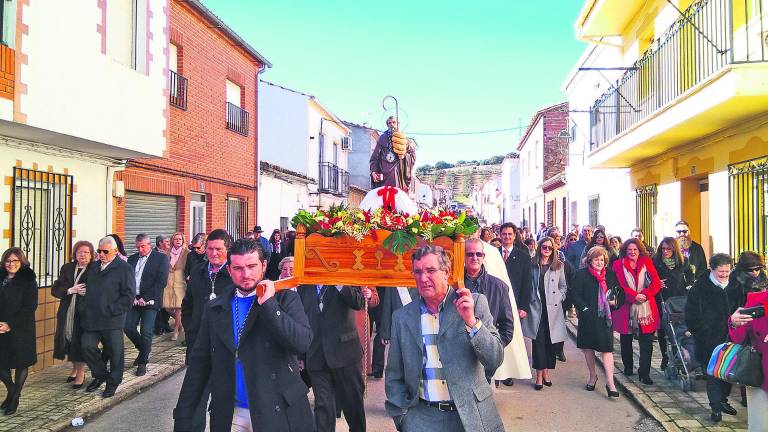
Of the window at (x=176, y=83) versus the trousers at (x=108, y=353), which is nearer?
the trousers at (x=108, y=353)

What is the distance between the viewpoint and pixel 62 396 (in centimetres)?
722

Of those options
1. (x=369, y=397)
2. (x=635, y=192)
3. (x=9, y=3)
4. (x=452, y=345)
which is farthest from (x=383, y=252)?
(x=635, y=192)

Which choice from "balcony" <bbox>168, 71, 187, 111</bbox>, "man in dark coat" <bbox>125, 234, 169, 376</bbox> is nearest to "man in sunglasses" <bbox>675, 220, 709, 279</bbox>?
"man in dark coat" <bbox>125, 234, 169, 376</bbox>

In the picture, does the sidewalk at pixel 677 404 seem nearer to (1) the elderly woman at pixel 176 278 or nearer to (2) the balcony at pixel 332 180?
(1) the elderly woman at pixel 176 278

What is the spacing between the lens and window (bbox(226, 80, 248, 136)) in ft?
54.0

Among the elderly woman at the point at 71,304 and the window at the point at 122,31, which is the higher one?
the window at the point at 122,31

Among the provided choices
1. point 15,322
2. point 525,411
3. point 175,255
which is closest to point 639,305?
point 525,411

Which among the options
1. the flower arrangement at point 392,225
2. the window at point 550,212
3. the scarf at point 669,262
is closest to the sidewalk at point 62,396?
the flower arrangement at point 392,225

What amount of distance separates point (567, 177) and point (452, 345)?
20706 millimetres

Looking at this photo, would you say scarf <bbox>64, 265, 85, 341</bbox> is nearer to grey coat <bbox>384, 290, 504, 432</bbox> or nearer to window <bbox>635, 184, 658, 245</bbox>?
grey coat <bbox>384, 290, 504, 432</bbox>

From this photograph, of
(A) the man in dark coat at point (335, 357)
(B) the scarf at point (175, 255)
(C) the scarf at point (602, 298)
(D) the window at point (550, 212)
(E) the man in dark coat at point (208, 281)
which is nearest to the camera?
(A) the man in dark coat at point (335, 357)

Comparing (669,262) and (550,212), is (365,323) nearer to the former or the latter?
(669,262)

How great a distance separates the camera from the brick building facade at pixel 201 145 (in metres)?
12.5

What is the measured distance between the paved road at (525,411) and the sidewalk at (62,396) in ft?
0.51
